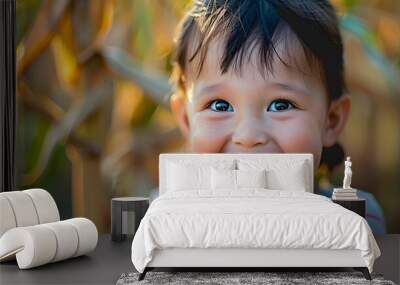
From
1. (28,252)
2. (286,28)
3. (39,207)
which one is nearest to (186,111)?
(286,28)

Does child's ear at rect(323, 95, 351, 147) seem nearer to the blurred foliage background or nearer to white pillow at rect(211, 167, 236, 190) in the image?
the blurred foliage background

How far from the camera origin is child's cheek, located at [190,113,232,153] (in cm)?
688

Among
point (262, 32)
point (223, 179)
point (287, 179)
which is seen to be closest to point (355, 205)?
point (287, 179)

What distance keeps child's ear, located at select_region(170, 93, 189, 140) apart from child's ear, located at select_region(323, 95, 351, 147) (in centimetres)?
150

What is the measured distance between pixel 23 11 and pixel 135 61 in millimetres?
1369

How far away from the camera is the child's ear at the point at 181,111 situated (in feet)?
23.1

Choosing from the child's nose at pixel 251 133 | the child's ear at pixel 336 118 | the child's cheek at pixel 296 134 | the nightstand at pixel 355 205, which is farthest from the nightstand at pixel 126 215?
the child's ear at pixel 336 118

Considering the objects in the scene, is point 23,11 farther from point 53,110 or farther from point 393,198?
point 393,198

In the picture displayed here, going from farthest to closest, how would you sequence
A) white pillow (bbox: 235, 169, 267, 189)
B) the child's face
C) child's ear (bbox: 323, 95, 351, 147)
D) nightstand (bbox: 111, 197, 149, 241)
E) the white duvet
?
child's ear (bbox: 323, 95, 351, 147) < the child's face < nightstand (bbox: 111, 197, 149, 241) < white pillow (bbox: 235, 169, 267, 189) < the white duvet

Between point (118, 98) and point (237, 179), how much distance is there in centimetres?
176

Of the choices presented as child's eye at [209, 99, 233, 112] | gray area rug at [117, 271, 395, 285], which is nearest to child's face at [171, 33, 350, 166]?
child's eye at [209, 99, 233, 112]

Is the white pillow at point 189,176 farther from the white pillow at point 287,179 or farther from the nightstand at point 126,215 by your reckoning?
the white pillow at point 287,179

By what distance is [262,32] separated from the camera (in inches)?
269

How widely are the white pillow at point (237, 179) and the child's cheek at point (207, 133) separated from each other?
2.27 feet
